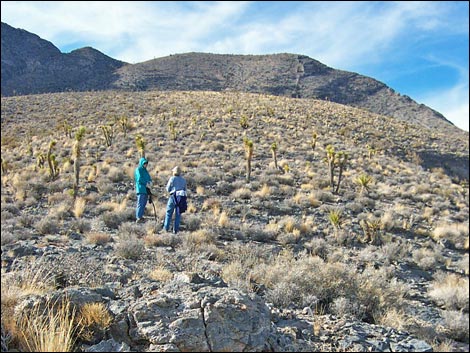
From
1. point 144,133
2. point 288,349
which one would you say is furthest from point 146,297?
point 144,133

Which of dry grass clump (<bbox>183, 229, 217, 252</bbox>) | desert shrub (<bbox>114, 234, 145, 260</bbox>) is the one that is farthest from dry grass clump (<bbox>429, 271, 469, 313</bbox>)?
desert shrub (<bbox>114, 234, 145, 260</bbox>)

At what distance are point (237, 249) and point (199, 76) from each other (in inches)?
2748

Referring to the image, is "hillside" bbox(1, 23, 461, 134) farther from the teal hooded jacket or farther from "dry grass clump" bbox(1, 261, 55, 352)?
"dry grass clump" bbox(1, 261, 55, 352)

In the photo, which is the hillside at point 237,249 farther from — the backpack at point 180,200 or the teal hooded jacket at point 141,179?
the teal hooded jacket at point 141,179

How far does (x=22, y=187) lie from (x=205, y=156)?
31.6 ft

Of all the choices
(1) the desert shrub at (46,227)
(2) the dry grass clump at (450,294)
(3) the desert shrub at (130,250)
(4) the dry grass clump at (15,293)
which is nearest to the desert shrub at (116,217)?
(1) the desert shrub at (46,227)

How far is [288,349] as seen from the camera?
318 cm

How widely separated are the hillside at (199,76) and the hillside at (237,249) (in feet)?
131

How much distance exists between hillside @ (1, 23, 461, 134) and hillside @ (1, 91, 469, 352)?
40.0 meters

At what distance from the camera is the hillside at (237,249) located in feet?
10.5

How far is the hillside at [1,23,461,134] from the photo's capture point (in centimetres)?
6662

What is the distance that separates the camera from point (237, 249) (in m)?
7.29

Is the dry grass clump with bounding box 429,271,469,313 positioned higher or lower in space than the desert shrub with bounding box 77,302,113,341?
lower

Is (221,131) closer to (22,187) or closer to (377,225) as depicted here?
(22,187)
